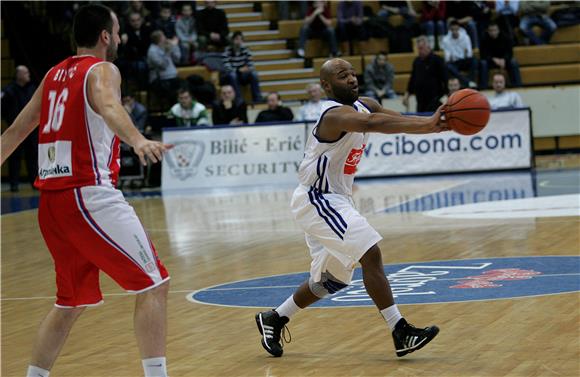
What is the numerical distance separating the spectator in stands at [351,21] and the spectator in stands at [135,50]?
165 inches

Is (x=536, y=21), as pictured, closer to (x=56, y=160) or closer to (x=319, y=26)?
(x=319, y=26)

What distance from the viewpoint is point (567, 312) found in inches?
289

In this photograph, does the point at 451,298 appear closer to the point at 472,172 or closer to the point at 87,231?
the point at 87,231

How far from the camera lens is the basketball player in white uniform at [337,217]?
6500mm

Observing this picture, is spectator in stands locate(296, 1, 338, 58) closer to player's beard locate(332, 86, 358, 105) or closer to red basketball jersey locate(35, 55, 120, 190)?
player's beard locate(332, 86, 358, 105)

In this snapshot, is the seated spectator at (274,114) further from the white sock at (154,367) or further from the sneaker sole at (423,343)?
the white sock at (154,367)

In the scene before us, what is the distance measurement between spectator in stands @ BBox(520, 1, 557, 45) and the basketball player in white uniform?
1756 cm

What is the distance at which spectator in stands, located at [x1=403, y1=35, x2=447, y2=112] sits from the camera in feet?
67.8

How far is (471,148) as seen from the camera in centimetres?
1948

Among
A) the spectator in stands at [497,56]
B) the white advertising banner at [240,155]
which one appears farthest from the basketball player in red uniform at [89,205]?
the spectator in stands at [497,56]

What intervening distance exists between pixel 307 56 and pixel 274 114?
15.9 ft

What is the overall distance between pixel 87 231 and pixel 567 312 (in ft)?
11.7

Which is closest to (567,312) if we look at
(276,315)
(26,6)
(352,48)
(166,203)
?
(276,315)

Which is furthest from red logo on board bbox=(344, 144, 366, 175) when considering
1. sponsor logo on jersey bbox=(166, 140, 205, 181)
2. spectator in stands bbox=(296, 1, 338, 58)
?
spectator in stands bbox=(296, 1, 338, 58)
